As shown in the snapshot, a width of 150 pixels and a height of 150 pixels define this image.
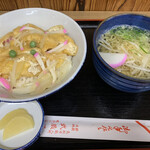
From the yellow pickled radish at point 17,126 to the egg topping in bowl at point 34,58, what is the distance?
0.74ft

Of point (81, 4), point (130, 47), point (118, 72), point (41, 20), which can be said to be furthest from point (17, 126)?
point (81, 4)

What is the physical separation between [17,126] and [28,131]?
96 millimetres

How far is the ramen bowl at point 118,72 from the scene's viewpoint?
46.9 inches

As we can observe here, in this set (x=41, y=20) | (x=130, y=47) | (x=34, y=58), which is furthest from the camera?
(x=41, y=20)

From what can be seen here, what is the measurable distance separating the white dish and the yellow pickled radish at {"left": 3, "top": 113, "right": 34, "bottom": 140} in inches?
1.1

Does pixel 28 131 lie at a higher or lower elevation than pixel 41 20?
lower

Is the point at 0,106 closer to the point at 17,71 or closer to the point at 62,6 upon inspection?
the point at 17,71

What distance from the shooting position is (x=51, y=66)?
1.38 metres

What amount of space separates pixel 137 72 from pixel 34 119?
1.08 meters

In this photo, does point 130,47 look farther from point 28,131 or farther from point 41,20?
point 28,131

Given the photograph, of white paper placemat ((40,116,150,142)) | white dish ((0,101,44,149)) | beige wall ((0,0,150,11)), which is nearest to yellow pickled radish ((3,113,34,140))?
white dish ((0,101,44,149))

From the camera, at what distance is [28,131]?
120 centimetres

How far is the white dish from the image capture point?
1.13 meters

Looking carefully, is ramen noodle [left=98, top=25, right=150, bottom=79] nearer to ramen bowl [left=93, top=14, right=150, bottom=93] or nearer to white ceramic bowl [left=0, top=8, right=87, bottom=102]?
ramen bowl [left=93, top=14, right=150, bottom=93]
